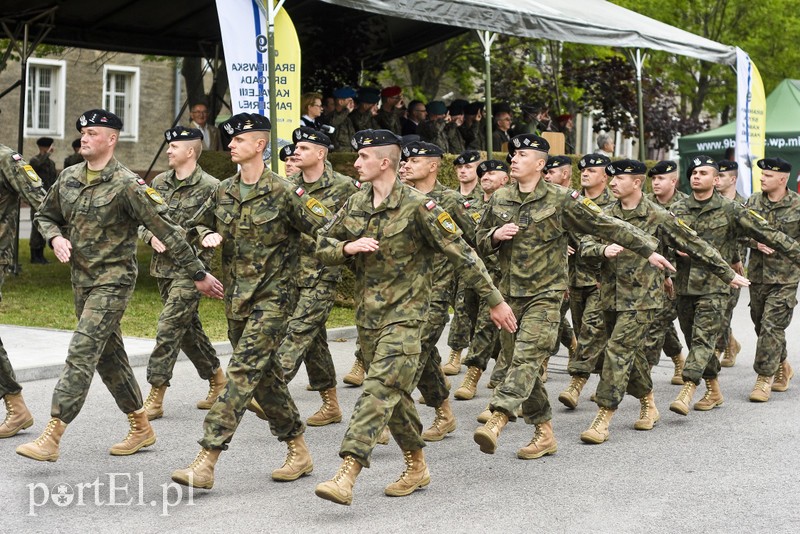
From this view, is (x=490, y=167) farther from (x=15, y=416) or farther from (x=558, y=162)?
(x=15, y=416)

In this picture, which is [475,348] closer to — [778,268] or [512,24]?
[778,268]

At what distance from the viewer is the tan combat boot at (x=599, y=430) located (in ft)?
27.5

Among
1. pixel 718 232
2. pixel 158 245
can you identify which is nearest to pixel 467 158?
pixel 718 232

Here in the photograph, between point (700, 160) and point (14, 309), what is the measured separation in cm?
813

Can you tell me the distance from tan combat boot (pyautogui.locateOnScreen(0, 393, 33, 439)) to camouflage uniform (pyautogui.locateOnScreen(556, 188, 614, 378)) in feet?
13.6

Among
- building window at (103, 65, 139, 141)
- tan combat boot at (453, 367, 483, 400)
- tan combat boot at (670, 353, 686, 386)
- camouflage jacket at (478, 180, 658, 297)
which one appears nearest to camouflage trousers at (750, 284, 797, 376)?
tan combat boot at (670, 353, 686, 386)

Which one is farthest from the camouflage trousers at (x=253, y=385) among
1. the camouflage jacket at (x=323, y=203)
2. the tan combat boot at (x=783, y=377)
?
the tan combat boot at (x=783, y=377)

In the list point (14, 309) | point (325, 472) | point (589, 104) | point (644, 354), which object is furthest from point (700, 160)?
point (589, 104)

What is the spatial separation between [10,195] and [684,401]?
5155 mm

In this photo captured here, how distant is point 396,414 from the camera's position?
6660 millimetres

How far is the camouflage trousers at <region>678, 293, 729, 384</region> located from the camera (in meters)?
9.56

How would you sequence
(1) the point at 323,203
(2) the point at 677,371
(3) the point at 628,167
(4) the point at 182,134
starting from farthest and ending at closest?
(2) the point at 677,371
(4) the point at 182,134
(3) the point at 628,167
(1) the point at 323,203

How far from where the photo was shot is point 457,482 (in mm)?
Result: 7105

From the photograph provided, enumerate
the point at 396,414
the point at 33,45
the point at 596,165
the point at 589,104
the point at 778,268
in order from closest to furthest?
the point at 396,414
the point at 596,165
the point at 778,268
the point at 33,45
the point at 589,104
